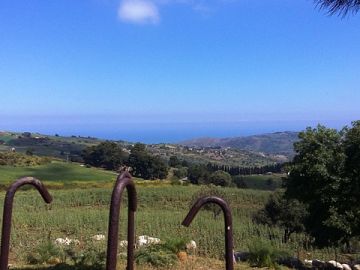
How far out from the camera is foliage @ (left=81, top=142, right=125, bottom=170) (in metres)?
73.3

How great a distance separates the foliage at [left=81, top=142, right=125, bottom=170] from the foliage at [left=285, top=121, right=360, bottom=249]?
5585 centimetres

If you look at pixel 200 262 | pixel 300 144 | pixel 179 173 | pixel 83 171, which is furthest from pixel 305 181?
pixel 179 173

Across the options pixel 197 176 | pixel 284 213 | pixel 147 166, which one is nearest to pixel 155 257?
pixel 284 213

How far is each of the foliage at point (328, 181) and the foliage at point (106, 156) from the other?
55.8 metres

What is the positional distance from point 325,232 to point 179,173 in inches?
2147

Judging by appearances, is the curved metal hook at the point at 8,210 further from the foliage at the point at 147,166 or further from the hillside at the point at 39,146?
the hillside at the point at 39,146

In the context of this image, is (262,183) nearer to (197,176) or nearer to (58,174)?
(197,176)

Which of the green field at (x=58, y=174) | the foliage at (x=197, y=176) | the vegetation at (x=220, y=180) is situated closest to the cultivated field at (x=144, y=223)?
the green field at (x=58, y=174)

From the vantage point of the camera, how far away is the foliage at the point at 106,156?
7335 centimetres

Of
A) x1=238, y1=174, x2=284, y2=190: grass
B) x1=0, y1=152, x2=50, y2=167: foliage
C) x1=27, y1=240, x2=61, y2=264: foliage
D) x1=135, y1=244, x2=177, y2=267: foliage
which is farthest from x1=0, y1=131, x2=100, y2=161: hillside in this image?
x1=135, y1=244, x2=177, y2=267: foliage

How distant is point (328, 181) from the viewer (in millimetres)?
16406

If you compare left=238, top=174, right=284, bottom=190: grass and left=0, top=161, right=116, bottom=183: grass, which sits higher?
left=0, top=161, right=116, bottom=183: grass

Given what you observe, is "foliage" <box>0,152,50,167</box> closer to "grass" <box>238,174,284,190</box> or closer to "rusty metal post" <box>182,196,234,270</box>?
"grass" <box>238,174,284,190</box>

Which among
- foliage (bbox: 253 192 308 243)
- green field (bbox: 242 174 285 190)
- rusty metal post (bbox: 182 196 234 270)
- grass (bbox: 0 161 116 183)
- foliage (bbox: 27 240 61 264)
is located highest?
rusty metal post (bbox: 182 196 234 270)
